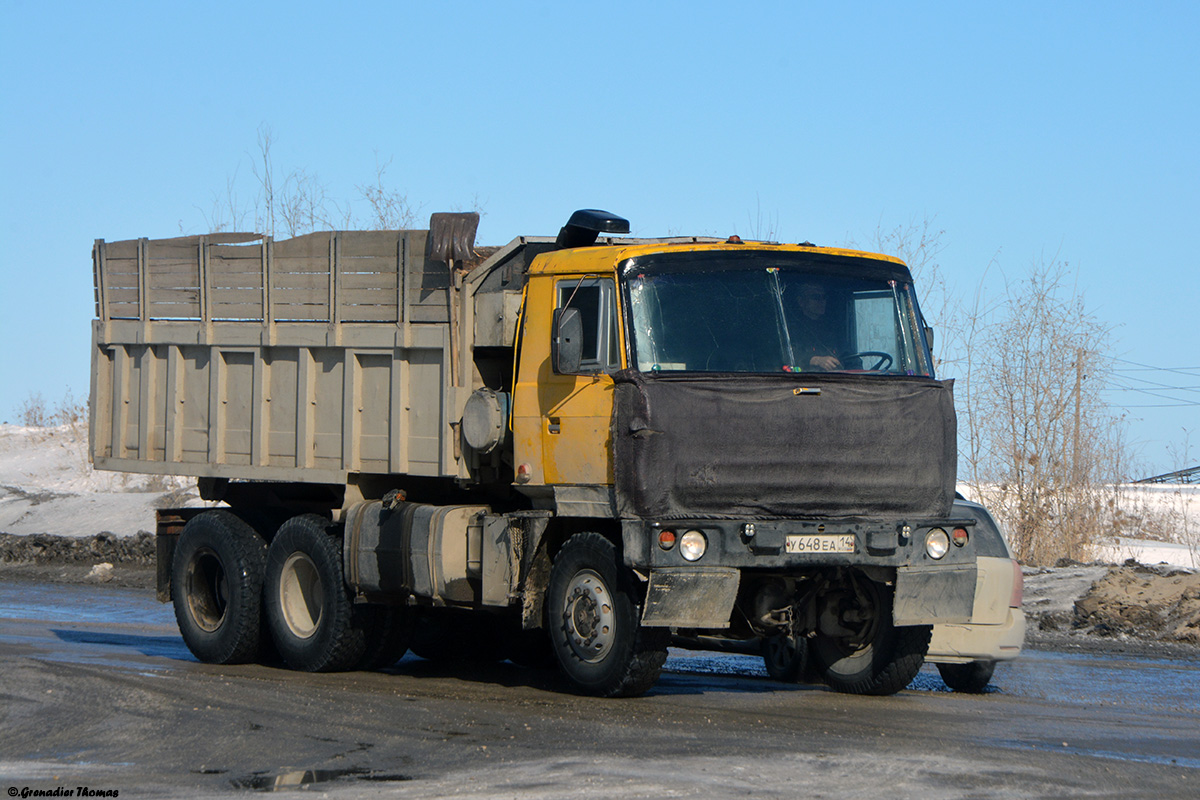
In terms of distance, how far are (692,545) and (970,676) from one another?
10.3 ft

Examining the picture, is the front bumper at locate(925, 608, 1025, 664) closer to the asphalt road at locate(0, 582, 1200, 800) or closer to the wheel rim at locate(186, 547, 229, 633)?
the asphalt road at locate(0, 582, 1200, 800)

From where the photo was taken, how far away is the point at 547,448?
9344 mm

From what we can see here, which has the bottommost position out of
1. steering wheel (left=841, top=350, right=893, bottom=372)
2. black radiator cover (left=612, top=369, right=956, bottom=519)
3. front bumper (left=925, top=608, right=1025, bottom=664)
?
front bumper (left=925, top=608, right=1025, bottom=664)

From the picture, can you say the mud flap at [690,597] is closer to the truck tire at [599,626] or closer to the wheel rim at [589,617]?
the truck tire at [599,626]

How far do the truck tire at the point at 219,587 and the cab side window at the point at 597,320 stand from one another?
4.25 meters

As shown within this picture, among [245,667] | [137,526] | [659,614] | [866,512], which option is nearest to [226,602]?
[245,667]

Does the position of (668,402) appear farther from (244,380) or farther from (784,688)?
(244,380)

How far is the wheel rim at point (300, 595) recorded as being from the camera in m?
11.5

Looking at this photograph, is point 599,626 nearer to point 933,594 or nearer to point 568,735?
point 568,735

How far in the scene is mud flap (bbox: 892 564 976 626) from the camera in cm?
889

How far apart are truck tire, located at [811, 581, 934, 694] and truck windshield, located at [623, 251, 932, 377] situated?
63.4 inches

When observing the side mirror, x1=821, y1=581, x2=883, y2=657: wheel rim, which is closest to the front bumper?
x1=821, y1=581, x2=883, y2=657: wheel rim

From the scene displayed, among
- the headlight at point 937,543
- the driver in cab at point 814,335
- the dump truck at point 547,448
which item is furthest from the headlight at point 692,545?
the headlight at point 937,543

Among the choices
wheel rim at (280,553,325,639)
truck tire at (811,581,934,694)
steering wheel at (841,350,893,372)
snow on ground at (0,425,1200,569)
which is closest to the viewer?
steering wheel at (841,350,893,372)
